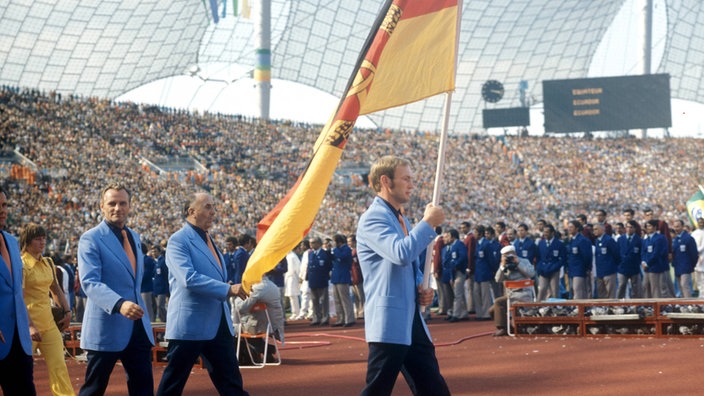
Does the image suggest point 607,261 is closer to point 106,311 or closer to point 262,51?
point 106,311

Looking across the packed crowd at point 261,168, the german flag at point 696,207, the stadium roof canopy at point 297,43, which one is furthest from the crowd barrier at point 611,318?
the stadium roof canopy at point 297,43

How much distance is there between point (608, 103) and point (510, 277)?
38.2 m

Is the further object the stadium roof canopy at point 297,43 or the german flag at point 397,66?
the stadium roof canopy at point 297,43

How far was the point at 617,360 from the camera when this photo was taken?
10.8m

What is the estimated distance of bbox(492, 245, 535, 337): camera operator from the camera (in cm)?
1437

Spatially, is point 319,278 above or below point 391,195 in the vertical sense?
below

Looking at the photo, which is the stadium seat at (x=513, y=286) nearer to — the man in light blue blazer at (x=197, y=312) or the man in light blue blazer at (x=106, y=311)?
the man in light blue blazer at (x=197, y=312)

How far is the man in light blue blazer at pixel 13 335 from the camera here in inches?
227

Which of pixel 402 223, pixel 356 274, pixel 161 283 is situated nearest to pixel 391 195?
pixel 402 223

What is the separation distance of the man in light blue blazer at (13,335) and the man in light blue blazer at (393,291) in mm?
2003

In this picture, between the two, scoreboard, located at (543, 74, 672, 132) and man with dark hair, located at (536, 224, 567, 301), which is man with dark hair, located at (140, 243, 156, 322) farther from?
scoreboard, located at (543, 74, 672, 132)

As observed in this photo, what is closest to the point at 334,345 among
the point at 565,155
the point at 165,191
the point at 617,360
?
the point at 617,360

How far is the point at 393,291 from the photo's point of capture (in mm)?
5312

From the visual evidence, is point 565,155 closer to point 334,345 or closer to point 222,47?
point 222,47
